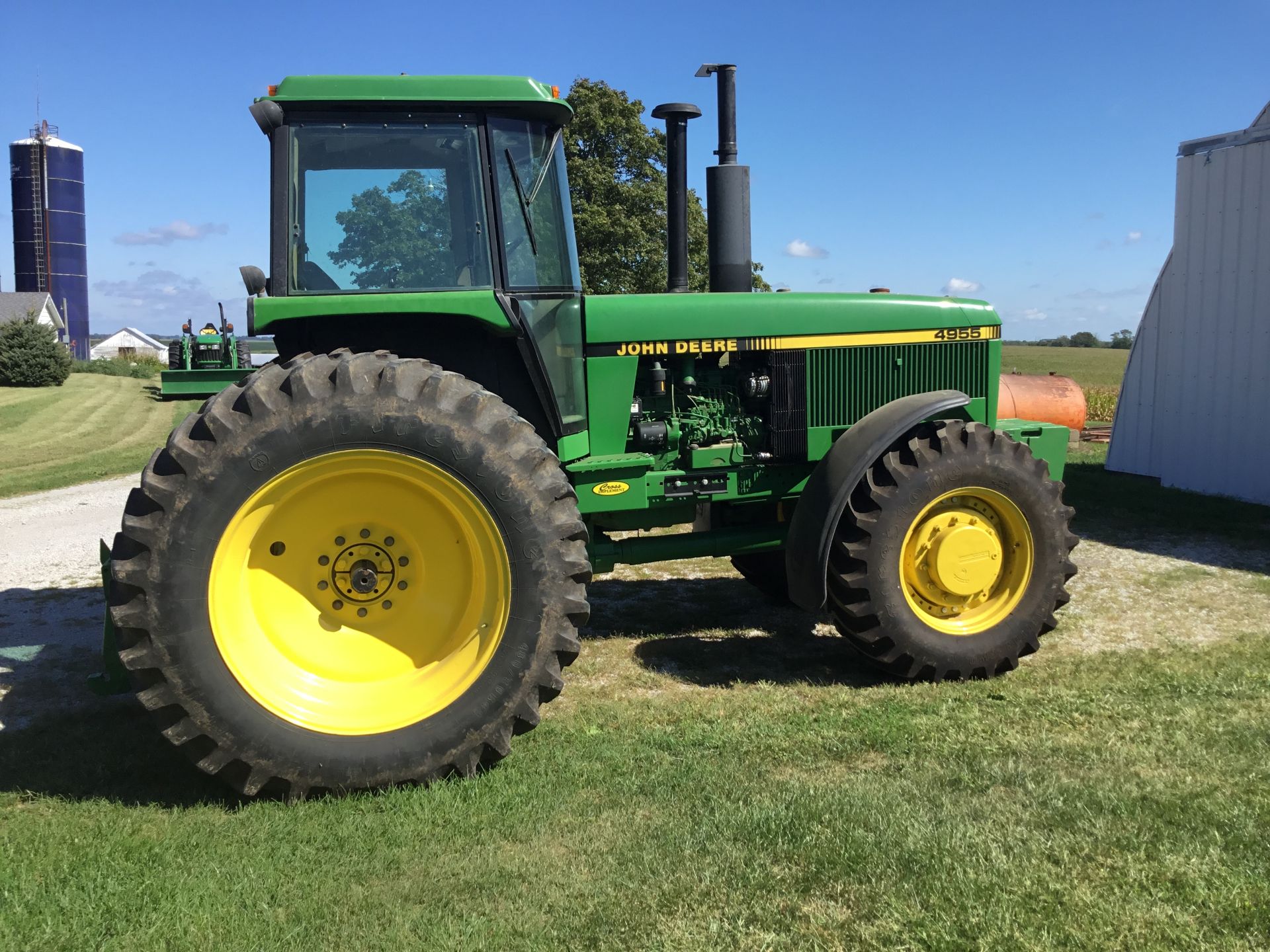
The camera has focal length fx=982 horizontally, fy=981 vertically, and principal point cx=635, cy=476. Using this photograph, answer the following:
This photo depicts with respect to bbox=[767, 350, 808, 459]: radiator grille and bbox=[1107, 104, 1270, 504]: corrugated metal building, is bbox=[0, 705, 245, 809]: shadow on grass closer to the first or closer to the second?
bbox=[767, 350, 808, 459]: radiator grille

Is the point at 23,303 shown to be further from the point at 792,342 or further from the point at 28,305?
the point at 792,342

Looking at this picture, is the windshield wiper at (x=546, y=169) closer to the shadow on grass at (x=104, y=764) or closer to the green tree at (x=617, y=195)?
the shadow on grass at (x=104, y=764)

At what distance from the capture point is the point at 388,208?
4496 mm

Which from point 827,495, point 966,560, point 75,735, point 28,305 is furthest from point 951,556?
point 28,305

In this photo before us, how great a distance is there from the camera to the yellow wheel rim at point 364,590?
377 centimetres

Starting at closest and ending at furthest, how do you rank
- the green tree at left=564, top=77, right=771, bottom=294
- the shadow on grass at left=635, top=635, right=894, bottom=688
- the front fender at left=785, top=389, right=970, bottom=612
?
the front fender at left=785, top=389, right=970, bottom=612, the shadow on grass at left=635, top=635, right=894, bottom=688, the green tree at left=564, top=77, right=771, bottom=294

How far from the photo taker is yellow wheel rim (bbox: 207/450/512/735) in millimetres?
3766

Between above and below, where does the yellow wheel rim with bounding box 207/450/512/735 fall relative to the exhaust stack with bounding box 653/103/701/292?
below

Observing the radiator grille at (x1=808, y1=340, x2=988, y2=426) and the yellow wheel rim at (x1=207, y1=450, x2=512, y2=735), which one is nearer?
the yellow wheel rim at (x1=207, y1=450, x2=512, y2=735)

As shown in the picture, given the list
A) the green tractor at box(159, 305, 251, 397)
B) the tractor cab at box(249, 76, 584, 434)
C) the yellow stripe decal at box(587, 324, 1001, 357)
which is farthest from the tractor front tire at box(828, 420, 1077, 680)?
the green tractor at box(159, 305, 251, 397)

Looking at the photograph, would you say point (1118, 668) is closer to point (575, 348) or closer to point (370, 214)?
point (575, 348)

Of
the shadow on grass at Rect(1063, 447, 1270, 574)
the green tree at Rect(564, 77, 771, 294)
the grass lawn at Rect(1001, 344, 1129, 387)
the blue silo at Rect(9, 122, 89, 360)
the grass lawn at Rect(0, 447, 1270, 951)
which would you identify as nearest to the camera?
the grass lawn at Rect(0, 447, 1270, 951)

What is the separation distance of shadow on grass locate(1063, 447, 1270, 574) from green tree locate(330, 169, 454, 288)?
6431mm

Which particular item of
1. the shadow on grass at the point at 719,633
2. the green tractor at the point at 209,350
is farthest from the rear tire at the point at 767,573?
the green tractor at the point at 209,350
